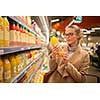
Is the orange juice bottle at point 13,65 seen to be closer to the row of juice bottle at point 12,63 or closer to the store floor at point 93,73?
→ the row of juice bottle at point 12,63

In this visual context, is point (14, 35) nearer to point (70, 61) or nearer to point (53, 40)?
point (53, 40)

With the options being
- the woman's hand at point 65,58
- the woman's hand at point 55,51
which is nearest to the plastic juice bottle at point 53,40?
the woman's hand at point 55,51

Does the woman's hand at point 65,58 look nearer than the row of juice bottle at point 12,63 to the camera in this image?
No

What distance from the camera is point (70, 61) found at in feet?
8.93

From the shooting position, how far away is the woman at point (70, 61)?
2711mm

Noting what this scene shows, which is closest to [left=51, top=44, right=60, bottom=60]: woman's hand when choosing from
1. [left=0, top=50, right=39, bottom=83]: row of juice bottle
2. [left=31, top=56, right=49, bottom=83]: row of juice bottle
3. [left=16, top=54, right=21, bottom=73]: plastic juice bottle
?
[left=31, top=56, right=49, bottom=83]: row of juice bottle

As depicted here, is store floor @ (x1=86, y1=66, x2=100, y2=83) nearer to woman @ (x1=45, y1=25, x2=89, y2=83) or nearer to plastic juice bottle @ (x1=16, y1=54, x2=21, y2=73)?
woman @ (x1=45, y1=25, x2=89, y2=83)

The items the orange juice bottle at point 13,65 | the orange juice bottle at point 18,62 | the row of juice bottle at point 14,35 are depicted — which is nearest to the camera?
the row of juice bottle at point 14,35

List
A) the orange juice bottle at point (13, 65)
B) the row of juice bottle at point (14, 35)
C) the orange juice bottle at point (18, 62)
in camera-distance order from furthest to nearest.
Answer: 1. the orange juice bottle at point (18, 62)
2. the orange juice bottle at point (13, 65)
3. the row of juice bottle at point (14, 35)

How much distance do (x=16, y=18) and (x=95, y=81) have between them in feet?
4.00

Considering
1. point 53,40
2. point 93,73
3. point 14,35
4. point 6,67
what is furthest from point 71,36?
point 6,67

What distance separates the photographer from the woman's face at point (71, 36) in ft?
8.88

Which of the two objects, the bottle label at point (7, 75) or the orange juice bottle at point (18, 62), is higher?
the orange juice bottle at point (18, 62)

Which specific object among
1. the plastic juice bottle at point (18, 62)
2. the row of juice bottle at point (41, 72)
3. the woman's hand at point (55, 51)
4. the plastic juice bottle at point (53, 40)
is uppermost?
the plastic juice bottle at point (53, 40)
